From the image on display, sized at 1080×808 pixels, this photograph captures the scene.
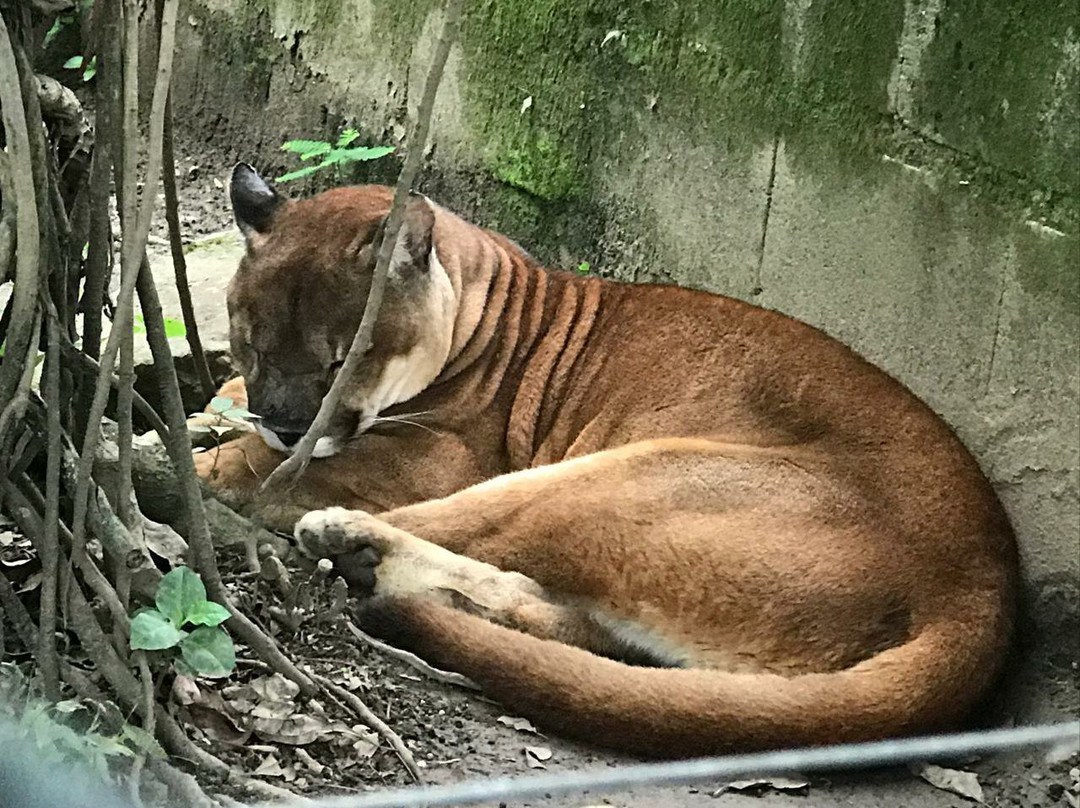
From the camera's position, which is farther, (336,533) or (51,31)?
(336,533)

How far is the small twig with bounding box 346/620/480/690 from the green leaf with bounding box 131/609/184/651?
0.69 metres

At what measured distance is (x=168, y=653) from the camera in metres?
2.47

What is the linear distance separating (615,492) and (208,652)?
1.15 meters

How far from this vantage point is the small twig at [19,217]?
2188 mm

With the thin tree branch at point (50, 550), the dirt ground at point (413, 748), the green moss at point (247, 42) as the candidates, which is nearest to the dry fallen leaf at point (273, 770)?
the dirt ground at point (413, 748)

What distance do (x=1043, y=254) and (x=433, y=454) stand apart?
1582 mm

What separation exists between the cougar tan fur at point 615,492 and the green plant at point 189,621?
2.05 ft

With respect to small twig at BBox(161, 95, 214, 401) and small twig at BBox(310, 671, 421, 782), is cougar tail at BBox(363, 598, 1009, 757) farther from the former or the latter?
small twig at BBox(161, 95, 214, 401)

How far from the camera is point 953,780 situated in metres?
2.91

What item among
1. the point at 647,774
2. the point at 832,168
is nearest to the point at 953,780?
the point at 832,168

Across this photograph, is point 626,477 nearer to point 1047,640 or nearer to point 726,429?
point 726,429

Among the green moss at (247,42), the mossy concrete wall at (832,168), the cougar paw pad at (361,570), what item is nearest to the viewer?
the mossy concrete wall at (832,168)

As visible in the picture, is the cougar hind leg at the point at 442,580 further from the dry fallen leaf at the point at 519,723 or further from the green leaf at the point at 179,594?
the green leaf at the point at 179,594

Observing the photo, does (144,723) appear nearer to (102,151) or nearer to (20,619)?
(20,619)
